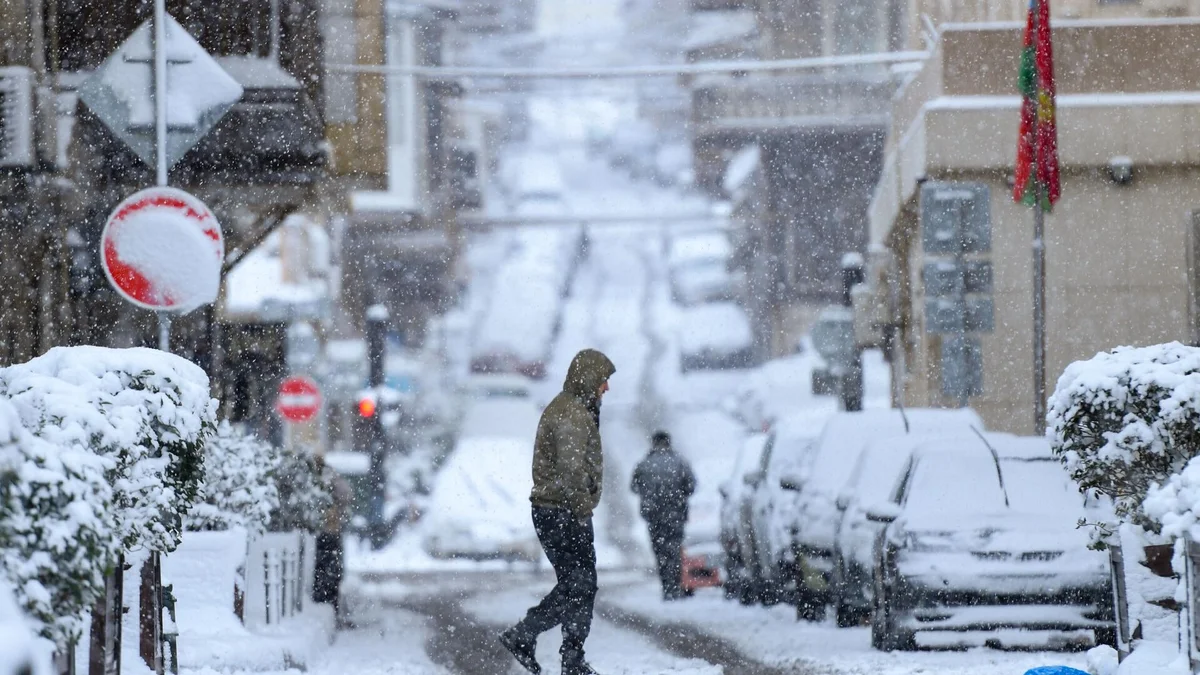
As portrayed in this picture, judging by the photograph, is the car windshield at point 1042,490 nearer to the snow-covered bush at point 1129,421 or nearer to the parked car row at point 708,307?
the snow-covered bush at point 1129,421

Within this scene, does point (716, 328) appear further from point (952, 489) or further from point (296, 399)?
point (952, 489)

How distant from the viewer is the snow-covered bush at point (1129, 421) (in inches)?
330

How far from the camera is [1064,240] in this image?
2375cm

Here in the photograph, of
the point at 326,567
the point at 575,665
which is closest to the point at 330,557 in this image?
the point at 326,567

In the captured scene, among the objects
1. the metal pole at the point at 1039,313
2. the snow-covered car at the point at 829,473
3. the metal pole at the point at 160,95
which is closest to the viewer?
the metal pole at the point at 160,95

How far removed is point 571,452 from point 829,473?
5869 millimetres

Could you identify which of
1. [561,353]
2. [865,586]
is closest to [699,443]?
[561,353]

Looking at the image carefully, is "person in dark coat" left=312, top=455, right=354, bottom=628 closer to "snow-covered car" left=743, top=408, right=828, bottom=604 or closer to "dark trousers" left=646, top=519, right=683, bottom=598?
"snow-covered car" left=743, top=408, right=828, bottom=604

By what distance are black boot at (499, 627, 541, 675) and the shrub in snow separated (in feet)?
15.5

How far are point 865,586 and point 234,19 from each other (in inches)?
356

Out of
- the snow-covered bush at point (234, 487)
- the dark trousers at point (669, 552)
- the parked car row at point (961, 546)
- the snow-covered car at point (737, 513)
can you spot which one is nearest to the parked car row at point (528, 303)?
the snow-covered car at point (737, 513)

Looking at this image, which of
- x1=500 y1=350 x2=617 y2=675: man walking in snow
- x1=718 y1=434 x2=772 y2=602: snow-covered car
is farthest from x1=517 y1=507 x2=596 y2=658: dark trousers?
x1=718 y1=434 x2=772 y2=602: snow-covered car

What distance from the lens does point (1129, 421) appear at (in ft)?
27.9

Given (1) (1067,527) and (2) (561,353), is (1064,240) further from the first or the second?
(2) (561,353)
